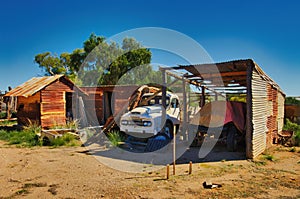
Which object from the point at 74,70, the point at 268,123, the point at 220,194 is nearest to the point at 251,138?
the point at 268,123

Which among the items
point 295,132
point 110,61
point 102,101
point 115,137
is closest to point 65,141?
point 115,137

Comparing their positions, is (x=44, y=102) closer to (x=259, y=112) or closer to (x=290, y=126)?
(x=259, y=112)

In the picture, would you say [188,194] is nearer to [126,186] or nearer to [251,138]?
[126,186]

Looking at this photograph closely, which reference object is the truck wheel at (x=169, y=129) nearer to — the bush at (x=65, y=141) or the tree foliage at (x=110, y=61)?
the bush at (x=65, y=141)

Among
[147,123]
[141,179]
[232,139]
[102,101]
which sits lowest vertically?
[141,179]

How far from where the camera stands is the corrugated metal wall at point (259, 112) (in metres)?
8.16

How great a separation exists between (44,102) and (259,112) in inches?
455

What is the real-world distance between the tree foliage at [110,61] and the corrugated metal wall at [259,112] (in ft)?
63.9

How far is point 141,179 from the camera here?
601 centimetres

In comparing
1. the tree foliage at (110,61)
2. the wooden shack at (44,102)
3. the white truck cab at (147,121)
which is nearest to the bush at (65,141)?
the white truck cab at (147,121)

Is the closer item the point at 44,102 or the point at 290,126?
the point at 44,102

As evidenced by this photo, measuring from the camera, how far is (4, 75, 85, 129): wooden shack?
13789 millimetres

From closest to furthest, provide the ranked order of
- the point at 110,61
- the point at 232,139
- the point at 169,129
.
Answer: the point at 232,139, the point at 169,129, the point at 110,61

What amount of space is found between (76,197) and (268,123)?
8348mm
